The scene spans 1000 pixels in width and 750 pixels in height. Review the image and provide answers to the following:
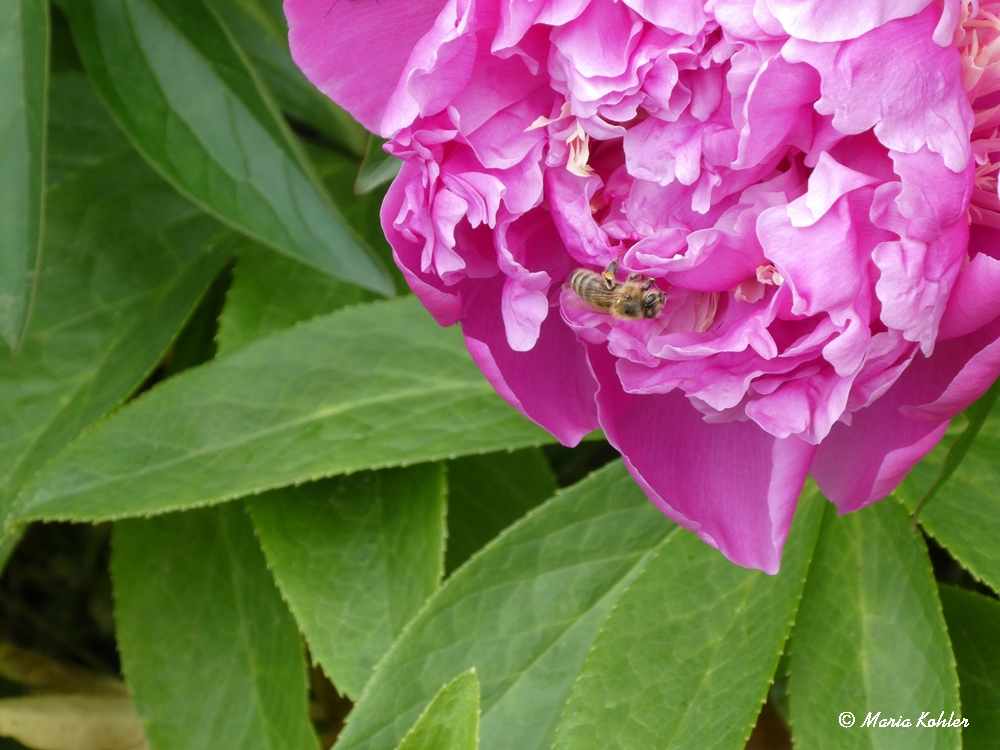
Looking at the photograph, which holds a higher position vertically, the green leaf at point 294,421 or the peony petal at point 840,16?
the peony petal at point 840,16

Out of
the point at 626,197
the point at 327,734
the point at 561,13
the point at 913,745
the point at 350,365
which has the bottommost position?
the point at 327,734

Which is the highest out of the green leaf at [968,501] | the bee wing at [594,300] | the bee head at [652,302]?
the bee wing at [594,300]

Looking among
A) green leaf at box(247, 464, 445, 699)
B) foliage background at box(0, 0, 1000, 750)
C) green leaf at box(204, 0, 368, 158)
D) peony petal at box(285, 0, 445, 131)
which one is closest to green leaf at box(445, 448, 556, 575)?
Result: foliage background at box(0, 0, 1000, 750)

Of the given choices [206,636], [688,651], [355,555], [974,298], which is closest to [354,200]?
[355,555]

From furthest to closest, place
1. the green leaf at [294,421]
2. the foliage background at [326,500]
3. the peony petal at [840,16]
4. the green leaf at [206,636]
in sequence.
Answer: the green leaf at [206,636], the green leaf at [294,421], the foliage background at [326,500], the peony petal at [840,16]

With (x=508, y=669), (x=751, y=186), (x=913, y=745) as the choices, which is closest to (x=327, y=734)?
(x=508, y=669)

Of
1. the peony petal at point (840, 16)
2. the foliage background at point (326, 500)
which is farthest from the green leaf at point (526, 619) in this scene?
the peony petal at point (840, 16)

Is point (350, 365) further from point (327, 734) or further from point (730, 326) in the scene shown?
point (327, 734)

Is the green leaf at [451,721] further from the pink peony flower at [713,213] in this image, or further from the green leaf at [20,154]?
the green leaf at [20,154]
